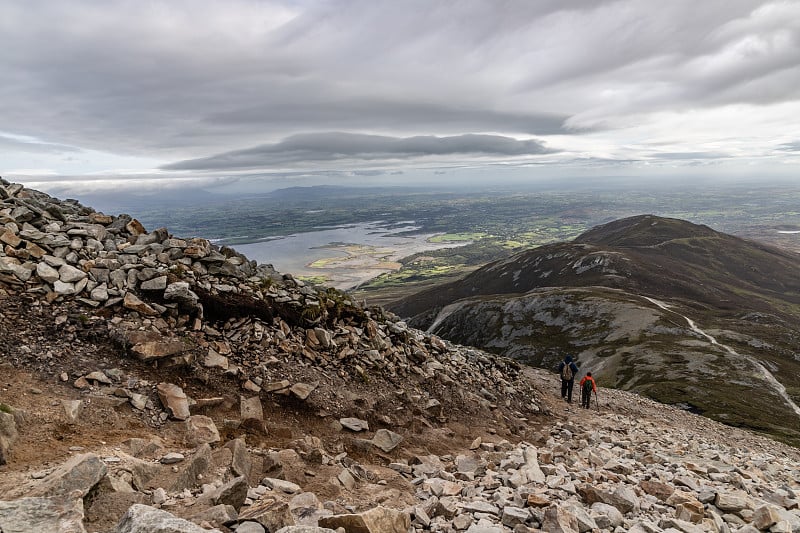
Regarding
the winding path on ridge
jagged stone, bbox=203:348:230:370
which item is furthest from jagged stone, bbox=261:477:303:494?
the winding path on ridge

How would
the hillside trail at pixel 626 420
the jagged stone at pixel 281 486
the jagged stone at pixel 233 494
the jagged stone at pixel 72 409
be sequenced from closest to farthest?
the jagged stone at pixel 233 494 → the jagged stone at pixel 281 486 → the jagged stone at pixel 72 409 → the hillside trail at pixel 626 420

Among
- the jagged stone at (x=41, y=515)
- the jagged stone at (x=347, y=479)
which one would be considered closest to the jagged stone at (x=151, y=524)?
the jagged stone at (x=41, y=515)

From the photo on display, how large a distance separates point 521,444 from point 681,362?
78584 mm

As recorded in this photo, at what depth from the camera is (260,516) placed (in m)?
8.09

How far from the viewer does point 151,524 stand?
6645mm

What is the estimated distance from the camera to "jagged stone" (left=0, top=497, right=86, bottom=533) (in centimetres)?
659

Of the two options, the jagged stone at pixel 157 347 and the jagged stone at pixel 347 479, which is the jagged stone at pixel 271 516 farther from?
the jagged stone at pixel 157 347

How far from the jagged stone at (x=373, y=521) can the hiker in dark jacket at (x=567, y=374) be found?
87.9 ft

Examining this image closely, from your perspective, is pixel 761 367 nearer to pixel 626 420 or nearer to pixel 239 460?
pixel 626 420

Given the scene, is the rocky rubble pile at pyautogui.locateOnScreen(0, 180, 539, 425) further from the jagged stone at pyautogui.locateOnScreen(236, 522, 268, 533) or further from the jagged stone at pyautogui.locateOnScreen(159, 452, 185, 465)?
the jagged stone at pyautogui.locateOnScreen(236, 522, 268, 533)

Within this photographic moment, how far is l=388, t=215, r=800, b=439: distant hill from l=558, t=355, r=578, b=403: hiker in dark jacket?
35862mm

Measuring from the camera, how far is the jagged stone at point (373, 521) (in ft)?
27.9

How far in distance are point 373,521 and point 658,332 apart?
371 feet

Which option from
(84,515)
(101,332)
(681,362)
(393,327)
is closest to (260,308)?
(101,332)
